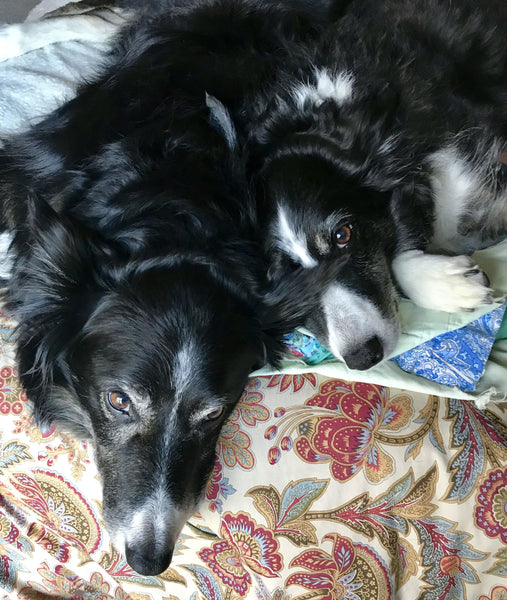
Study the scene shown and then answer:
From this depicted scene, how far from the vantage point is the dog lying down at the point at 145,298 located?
1570 mm

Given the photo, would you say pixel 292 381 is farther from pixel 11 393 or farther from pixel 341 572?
pixel 11 393

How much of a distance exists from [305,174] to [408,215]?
1.21 ft

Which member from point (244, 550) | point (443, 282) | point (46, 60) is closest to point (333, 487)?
point (244, 550)

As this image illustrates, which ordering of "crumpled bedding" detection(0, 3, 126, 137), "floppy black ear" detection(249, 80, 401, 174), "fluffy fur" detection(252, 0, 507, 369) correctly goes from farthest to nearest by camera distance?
"crumpled bedding" detection(0, 3, 126, 137) < "floppy black ear" detection(249, 80, 401, 174) < "fluffy fur" detection(252, 0, 507, 369)

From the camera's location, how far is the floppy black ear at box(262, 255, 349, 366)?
5.78ft

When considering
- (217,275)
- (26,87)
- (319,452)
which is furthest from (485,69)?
(26,87)

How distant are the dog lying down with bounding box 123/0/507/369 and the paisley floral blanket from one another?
0.21 metres

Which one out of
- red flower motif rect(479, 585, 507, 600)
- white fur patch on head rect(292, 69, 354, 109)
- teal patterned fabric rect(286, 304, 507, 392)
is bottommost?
red flower motif rect(479, 585, 507, 600)

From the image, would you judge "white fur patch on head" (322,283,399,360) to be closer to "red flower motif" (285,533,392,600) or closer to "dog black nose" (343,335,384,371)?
"dog black nose" (343,335,384,371)

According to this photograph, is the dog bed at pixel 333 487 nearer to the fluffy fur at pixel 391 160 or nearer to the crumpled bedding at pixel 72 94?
the crumpled bedding at pixel 72 94

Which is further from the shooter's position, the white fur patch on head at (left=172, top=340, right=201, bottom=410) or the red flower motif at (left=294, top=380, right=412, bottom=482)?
the red flower motif at (left=294, top=380, right=412, bottom=482)

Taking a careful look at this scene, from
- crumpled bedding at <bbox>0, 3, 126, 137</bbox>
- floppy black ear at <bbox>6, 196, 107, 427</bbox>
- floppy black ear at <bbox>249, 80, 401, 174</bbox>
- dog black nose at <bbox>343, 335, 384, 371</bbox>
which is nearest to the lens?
floppy black ear at <bbox>6, 196, 107, 427</bbox>

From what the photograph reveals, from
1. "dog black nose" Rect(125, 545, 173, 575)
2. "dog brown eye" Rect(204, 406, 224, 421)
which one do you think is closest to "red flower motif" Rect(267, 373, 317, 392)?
"dog brown eye" Rect(204, 406, 224, 421)

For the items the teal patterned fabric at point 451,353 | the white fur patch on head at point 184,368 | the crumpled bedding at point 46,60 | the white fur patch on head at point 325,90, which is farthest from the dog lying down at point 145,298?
Result: the crumpled bedding at point 46,60
